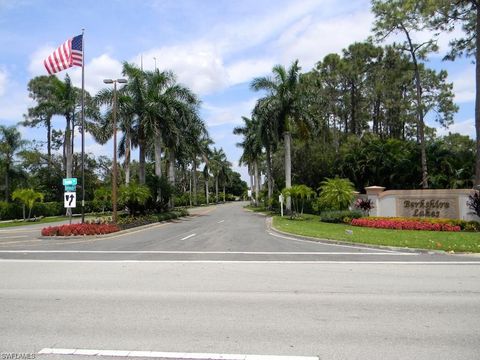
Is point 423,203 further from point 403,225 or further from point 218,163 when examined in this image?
point 218,163

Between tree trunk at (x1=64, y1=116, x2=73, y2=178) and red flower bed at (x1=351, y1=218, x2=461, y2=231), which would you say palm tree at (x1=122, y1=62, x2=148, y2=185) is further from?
red flower bed at (x1=351, y1=218, x2=461, y2=231)

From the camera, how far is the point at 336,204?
2992 centimetres

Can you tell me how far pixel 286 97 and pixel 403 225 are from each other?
1601 cm

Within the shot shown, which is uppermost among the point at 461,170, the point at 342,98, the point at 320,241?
the point at 342,98

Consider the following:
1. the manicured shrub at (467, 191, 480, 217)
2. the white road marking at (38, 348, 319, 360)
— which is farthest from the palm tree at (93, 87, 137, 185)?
the white road marking at (38, 348, 319, 360)

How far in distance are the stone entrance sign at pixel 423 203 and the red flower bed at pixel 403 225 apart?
12.5 ft

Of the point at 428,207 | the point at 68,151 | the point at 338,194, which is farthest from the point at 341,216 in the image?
the point at 68,151

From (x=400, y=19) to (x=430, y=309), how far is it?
30.6 meters

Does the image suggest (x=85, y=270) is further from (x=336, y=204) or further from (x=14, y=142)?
(x=14, y=142)

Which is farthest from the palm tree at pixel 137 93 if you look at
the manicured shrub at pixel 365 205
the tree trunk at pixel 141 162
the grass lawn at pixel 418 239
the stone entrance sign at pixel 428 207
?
the stone entrance sign at pixel 428 207

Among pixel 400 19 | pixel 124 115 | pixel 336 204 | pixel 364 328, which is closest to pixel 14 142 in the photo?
pixel 124 115

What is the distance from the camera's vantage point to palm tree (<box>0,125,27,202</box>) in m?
46.6

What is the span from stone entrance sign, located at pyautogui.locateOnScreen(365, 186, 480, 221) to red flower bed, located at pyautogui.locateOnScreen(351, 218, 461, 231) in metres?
3.82

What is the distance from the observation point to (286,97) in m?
36.1
